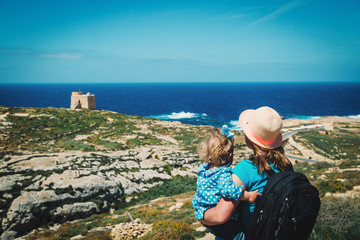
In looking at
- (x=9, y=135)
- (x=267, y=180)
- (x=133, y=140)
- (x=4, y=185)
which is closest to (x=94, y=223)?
(x=4, y=185)

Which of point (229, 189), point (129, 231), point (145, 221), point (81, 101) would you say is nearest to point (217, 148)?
point (229, 189)

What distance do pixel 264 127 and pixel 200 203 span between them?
4.37 feet

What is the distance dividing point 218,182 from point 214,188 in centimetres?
11

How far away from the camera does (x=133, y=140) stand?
94.4ft

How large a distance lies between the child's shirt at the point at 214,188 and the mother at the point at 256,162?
9 cm

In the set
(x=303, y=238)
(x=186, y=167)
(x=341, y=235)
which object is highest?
(x=303, y=238)

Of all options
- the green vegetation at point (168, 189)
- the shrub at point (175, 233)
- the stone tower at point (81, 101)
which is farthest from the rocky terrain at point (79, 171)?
the stone tower at point (81, 101)

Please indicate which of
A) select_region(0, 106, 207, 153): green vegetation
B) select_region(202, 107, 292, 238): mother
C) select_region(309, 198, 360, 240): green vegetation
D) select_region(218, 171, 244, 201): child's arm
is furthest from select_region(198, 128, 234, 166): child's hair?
select_region(0, 106, 207, 153): green vegetation

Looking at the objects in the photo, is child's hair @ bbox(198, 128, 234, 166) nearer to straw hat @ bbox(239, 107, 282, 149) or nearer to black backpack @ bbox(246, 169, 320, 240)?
straw hat @ bbox(239, 107, 282, 149)

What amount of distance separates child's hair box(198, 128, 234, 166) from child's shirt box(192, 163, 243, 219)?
0.14 meters

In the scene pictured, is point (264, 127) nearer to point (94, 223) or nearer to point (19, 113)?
point (94, 223)

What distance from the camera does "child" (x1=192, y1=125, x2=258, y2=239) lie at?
8.65ft

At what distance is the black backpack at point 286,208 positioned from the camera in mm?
2475

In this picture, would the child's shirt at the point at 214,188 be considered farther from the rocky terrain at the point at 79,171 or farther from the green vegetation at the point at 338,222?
the rocky terrain at the point at 79,171
